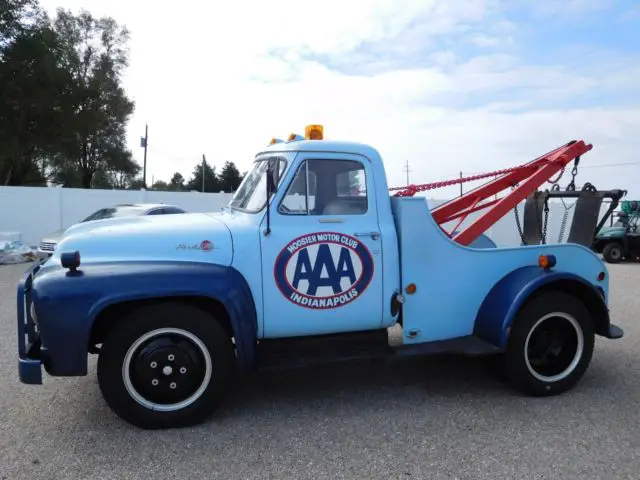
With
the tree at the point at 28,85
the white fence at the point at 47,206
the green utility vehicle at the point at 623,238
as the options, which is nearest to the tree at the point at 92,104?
the tree at the point at 28,85

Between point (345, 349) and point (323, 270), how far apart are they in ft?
2.40

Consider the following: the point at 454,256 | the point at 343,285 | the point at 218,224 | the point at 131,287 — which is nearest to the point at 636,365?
the point at 454,256

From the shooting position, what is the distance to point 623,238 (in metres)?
16.5

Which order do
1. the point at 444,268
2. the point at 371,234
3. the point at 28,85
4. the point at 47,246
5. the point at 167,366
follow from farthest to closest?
the point at 28,85, the point at 47,246, the point at 444,268, the point at 371,234, the point at 167,366

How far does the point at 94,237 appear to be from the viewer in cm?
398

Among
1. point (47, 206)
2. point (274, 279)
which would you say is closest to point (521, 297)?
point (274, 279)

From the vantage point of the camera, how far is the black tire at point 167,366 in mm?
3691

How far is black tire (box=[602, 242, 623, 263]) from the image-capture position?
16641 millimetres

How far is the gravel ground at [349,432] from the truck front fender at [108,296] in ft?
1.84

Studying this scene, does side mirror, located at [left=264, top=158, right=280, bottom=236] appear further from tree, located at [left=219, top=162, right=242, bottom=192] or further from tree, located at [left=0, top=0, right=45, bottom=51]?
tree, located at [left=219, top=162, right=242, bottom=192]

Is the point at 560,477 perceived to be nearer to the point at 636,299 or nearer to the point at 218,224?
the point at 218,224

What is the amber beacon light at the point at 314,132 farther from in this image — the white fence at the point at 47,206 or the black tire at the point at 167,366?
the white fence at the point at 47,206

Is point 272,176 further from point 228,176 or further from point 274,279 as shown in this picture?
point 228,176

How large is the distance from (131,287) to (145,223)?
0.91 m
